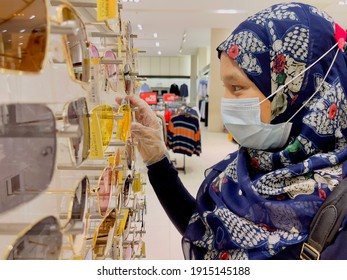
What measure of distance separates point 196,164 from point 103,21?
3856 mm

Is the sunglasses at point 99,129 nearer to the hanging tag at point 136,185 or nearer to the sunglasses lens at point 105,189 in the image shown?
the sunglasses lens at point 105,189

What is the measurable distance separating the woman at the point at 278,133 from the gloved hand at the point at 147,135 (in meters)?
0.21

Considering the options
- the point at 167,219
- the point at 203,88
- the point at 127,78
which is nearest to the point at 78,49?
the point at 127,78

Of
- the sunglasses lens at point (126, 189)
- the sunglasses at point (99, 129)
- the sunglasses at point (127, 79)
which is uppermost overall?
the sunglasses at point (127, 79)

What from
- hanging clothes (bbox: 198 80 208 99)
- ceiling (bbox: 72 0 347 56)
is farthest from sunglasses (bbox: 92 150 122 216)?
hanging clothes (bbox: 198 80 208 99)

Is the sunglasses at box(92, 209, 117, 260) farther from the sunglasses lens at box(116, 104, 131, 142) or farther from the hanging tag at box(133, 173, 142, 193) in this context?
the hanging tag at box(133, 173, 142, 193)

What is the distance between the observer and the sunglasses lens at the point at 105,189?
0.57 metres

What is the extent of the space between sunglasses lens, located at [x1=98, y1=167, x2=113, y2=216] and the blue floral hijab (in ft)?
0.94

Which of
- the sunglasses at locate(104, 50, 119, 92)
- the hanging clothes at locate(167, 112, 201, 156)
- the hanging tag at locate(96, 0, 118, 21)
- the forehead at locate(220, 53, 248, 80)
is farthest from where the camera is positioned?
the hanging clothes at locate(167, 112, 201, 156)

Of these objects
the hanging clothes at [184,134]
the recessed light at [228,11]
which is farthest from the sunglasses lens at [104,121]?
the recessed light at [228,11]

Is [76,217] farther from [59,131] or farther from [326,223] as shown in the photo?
[326,223]

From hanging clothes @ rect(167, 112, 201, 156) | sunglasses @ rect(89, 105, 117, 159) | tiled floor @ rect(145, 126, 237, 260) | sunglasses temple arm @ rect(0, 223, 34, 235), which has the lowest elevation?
tiled floor @ rect(145, 126, 237, 260)

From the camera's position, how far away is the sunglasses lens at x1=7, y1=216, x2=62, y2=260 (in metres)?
0.31

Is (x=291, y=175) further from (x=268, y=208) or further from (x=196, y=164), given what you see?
(x=196, y=164)
